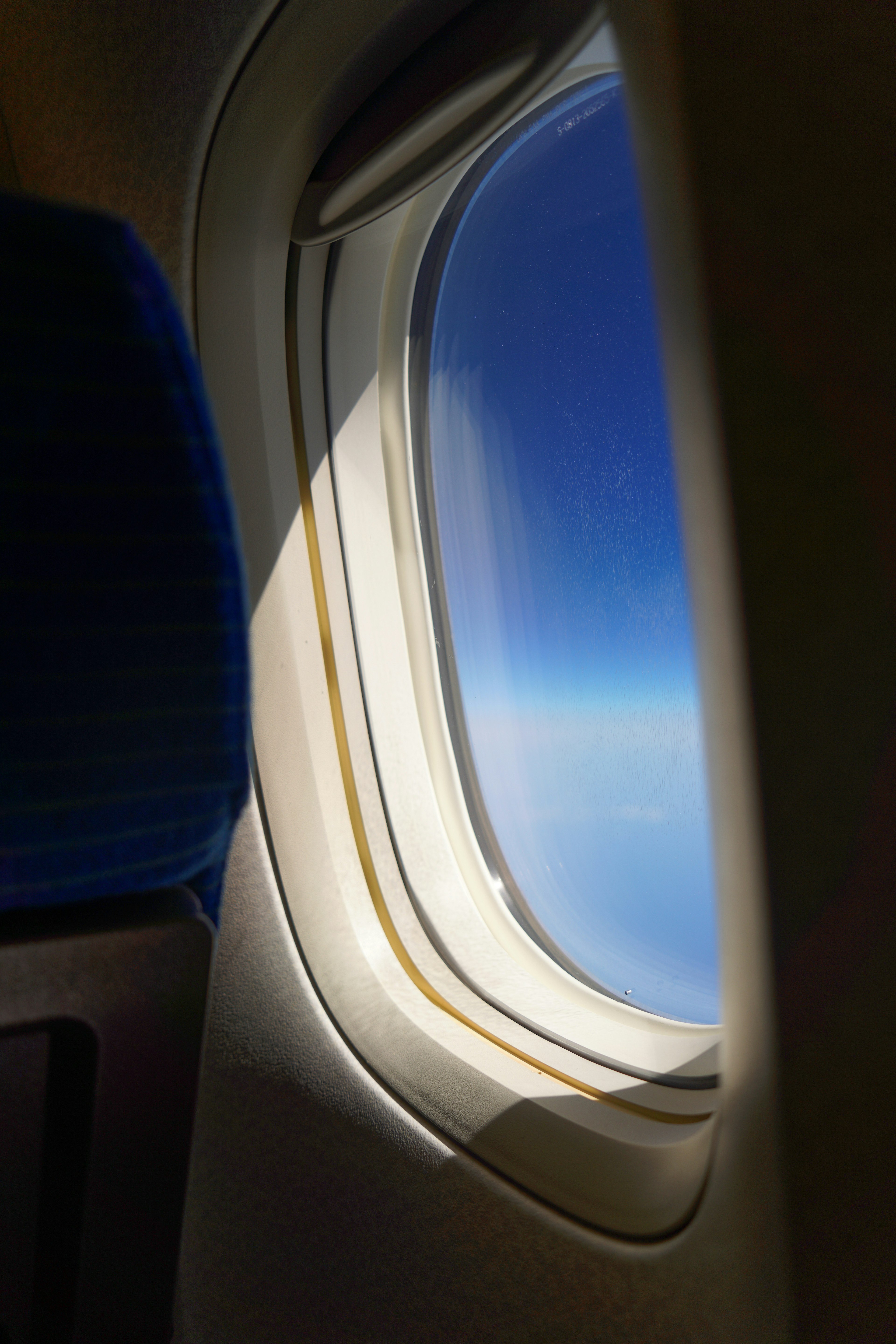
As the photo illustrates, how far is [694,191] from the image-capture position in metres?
0.54

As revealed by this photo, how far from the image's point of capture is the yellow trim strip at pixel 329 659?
1.28m

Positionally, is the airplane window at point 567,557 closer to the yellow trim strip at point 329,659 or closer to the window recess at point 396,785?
the window recess at point 396,785

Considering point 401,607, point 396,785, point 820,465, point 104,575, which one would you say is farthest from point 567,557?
point 104,575

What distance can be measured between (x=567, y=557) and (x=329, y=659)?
45cm

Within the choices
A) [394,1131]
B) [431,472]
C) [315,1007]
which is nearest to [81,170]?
[431,472]

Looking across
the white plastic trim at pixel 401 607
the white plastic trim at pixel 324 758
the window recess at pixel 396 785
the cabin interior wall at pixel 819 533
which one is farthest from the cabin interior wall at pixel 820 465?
the white plastic trim at pixel 401 607

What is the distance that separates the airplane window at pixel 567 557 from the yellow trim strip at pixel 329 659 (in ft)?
0.69

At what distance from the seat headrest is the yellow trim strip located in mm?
845

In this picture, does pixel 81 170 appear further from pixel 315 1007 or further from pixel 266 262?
pixel 315 1007

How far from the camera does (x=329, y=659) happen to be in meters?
1.35

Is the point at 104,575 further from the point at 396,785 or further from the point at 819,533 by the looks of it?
the point at 396,785

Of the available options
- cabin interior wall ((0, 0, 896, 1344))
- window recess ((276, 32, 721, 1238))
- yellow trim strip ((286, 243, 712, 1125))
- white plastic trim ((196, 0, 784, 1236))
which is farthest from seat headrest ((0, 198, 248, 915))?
yellow trim strip ((286, 243, 712, 1125))

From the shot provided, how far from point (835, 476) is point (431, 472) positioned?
95 cm

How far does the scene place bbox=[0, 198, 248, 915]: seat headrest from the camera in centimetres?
42
